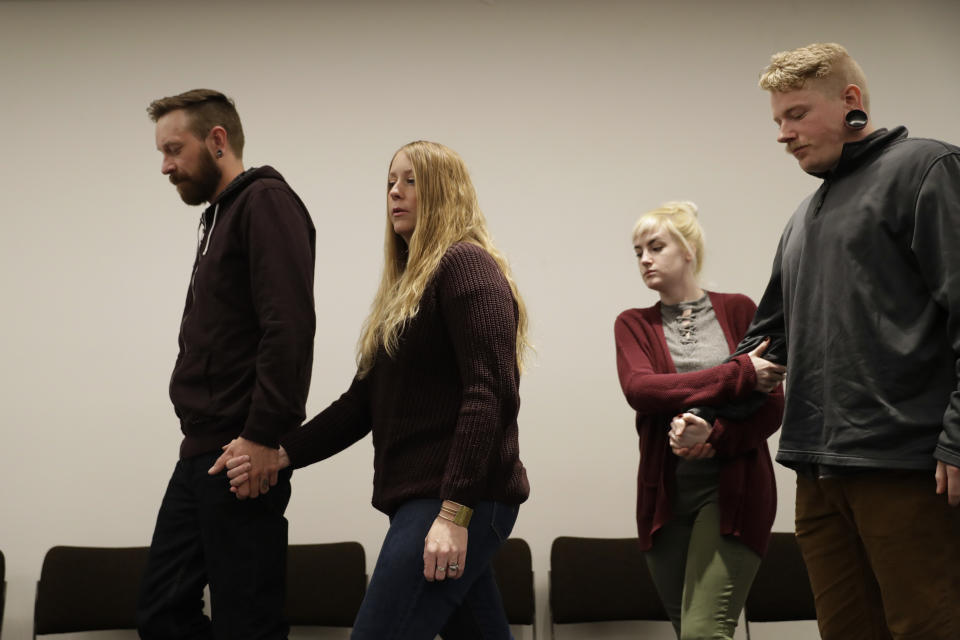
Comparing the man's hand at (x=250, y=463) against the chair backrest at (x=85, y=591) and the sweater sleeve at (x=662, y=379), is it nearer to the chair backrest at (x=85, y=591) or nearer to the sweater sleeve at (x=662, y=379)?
the sweater sleeve at (x=662, y=379)

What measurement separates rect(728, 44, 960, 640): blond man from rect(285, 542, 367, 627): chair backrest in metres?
2.23

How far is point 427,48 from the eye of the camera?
167 inches

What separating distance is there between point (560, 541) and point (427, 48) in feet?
7.85

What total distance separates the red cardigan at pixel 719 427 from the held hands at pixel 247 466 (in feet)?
3.49

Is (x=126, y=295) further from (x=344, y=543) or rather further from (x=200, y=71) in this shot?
(x=344, y=543)

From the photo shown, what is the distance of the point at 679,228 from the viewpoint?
2734mm

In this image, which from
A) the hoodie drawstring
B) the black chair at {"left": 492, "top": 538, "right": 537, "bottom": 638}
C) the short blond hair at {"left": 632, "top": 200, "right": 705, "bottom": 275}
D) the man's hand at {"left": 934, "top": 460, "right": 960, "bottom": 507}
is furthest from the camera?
the black chair at {"left": 492, "top": 538, "right": 537, "bottom": 638}

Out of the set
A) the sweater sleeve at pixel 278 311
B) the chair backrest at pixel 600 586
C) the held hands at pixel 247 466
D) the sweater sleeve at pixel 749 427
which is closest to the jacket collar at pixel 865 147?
the sweater sleeve at pixel 749 427

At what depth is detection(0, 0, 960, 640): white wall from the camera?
3980 mm

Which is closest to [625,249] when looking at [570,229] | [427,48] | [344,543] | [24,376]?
[570,229]

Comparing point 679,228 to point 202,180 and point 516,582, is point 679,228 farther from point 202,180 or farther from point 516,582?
point 516,582

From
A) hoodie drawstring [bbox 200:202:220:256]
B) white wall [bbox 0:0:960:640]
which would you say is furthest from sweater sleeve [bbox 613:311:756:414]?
white wall [bbox 0:0:960:640]

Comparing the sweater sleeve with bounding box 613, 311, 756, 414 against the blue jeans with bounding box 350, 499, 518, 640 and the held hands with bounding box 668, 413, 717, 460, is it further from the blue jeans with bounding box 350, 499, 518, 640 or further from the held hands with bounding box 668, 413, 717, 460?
the blue jeans with bounding box 350, 499, 518, 640

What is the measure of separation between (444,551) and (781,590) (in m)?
2.51
